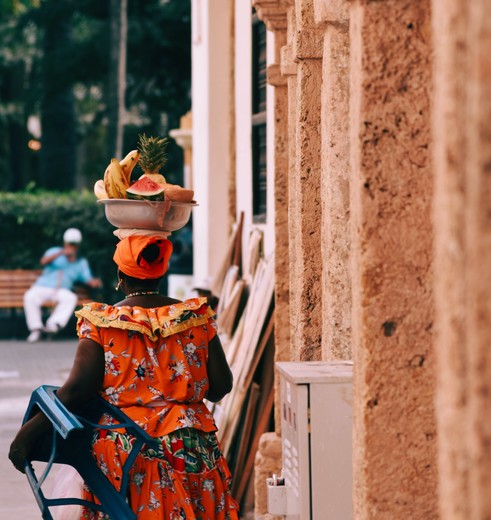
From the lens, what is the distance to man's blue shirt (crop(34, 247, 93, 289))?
19.9 meters

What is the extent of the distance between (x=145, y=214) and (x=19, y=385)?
9.92m

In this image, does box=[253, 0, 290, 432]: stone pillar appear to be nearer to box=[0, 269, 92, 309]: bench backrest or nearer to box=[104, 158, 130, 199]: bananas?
box=[104, 158, 130, 199]: bananas

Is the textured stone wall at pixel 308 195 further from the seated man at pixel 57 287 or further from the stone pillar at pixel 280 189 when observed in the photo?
the seated man at pixel 57 287

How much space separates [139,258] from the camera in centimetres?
498

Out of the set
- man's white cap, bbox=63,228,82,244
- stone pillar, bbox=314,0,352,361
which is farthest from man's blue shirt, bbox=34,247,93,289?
stone pillar, bbox=314,0,352,361

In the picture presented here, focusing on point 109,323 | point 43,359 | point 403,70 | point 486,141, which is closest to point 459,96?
point 486,141

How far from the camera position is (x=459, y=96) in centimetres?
214

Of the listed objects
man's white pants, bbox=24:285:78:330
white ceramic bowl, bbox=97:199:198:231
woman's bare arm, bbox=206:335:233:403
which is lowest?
man's white pants, bbox=24:285:78:330

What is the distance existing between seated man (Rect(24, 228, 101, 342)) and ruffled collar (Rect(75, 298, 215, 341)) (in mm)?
15038

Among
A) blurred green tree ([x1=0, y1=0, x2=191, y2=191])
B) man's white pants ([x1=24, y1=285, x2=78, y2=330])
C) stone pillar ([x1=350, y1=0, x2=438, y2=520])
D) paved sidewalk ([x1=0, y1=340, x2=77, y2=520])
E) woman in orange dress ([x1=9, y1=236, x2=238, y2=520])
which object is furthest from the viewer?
blurred green tree ([x1=0, y1=0, x2=191, y2=191])

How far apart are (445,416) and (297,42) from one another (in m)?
4.40

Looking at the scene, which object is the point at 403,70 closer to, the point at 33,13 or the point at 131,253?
the point at 131,253

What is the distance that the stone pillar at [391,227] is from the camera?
3934mm

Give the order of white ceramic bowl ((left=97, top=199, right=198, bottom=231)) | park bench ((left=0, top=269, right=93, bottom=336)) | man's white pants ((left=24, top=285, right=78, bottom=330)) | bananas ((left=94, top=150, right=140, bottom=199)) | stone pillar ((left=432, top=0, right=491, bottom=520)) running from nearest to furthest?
stone pillar ((left=432, top=0, right=491, bottom=520)) → white ceramic bowl ((left=97, top=199, right=198, bottom=231)) → bananas ((left=94, top=150, right=140, bottom=199)) → man's white pants ((left=24, top=285, right=78, bottom=330)) → park bench ((left=0, top=269, right=93, bottom=336))
